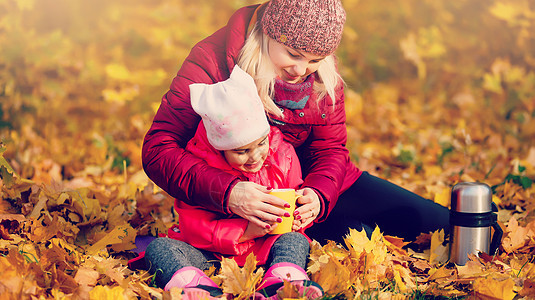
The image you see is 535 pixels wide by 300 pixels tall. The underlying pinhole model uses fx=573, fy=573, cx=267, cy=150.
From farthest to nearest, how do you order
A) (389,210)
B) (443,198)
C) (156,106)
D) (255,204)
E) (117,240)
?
(443,198), (156,106), (389,210), (117,240), (255,204)

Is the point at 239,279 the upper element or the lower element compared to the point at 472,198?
lower

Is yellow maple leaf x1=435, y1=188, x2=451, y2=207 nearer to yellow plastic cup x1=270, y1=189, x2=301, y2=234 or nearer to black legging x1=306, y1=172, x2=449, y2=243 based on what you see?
black legging x1=306, y1=172, x2=449, y2=243

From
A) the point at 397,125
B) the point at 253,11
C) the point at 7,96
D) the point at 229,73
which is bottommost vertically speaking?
the point at 397,125

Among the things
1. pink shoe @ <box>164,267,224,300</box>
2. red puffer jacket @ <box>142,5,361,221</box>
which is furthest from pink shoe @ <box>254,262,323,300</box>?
red puffer jacket @ <box>142,5,361,221</box>

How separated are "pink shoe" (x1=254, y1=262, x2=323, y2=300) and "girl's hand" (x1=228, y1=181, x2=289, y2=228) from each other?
19 cm

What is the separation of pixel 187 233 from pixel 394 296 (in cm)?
86

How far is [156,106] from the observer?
3002 millimetres

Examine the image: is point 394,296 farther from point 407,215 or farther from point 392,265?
point 407,215

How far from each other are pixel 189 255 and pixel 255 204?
36cm

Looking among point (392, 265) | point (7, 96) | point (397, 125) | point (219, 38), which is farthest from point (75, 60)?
point (392, 265)

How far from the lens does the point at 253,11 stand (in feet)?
8.07

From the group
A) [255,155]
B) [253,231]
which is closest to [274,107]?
[255,155]

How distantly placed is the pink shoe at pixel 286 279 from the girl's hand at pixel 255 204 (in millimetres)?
186

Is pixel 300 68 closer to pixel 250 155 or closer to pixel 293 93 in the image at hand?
pixel 293 93
